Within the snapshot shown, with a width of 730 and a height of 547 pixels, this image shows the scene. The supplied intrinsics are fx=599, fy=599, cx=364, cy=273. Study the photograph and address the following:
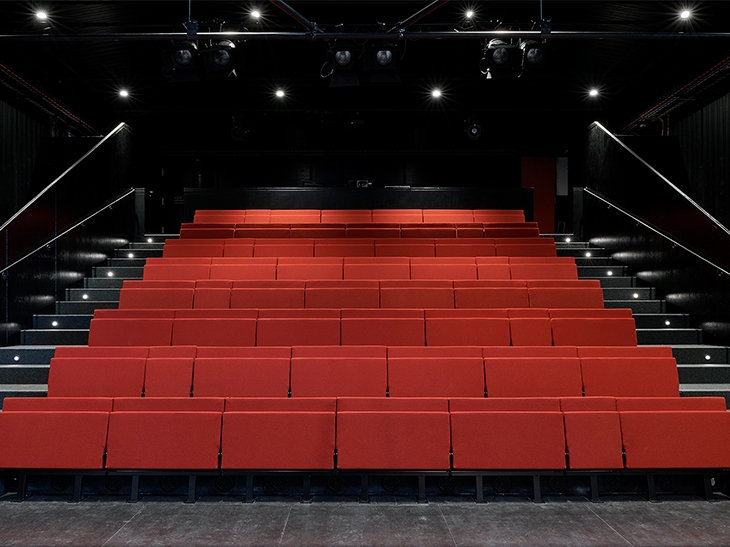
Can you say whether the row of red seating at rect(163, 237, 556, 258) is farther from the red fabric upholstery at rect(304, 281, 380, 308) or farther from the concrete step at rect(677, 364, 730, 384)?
the concrete step at rect(677, 364, 730, 384)

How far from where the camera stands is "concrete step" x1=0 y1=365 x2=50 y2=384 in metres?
3.31

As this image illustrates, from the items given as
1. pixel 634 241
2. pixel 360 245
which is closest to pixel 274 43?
pixel 360 245

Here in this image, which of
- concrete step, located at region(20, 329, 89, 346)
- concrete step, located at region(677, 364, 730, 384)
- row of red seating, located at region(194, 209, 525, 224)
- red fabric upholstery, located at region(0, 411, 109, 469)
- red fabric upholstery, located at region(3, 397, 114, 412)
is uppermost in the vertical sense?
row of red seating, located at region(194, 209, 525, 224)

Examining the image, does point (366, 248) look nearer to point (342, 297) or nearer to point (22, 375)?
point (342, 297)

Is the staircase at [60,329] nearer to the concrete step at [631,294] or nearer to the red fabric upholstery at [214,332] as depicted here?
the red fabric upholstery at [214,332]

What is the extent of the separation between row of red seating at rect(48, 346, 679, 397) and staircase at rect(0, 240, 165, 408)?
43 cm

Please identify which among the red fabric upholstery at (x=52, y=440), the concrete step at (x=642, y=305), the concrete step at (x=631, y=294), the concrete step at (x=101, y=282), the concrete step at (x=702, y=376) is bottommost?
the red fabric upholstery at (x=52, y=440)

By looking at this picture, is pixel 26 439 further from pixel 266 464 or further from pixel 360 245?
pixel 360 245

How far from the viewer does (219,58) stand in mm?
4535

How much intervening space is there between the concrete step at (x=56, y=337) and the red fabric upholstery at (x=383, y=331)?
168 centimetres

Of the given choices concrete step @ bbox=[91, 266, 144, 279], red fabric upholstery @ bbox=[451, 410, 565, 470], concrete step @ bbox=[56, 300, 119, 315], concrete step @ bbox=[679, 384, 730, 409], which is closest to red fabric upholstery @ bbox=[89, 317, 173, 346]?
concrete step @ bbox=[56, 300, 119, 315]

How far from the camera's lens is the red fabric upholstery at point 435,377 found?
294 cm

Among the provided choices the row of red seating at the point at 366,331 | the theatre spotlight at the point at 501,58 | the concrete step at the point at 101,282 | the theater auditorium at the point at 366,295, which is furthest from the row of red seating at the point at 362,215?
the row of red seating at the point at 366,331

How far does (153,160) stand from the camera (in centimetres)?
795
